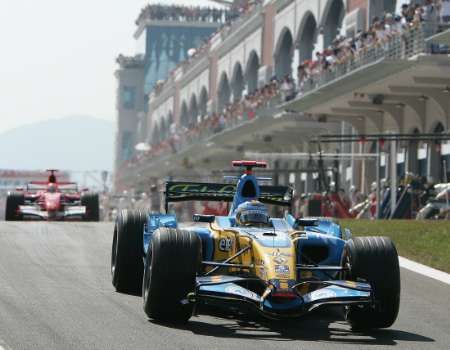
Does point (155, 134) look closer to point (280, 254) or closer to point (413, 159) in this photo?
point (413, 159)

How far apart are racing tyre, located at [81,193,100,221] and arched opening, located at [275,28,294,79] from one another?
92.6 feet

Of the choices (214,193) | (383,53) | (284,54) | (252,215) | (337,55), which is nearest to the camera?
(252,215)

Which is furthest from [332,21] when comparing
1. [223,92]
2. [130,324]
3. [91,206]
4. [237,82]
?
[130,324]

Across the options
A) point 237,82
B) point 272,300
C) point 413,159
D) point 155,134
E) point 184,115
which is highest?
point 237,82

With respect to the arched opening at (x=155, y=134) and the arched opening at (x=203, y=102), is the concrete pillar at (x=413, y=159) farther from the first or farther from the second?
the arched opening at (x=155, y=134)

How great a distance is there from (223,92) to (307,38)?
23.2m

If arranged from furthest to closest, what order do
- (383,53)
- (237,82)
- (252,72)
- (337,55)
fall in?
(237,82)
(252,72)
(337,55)
(383,53)

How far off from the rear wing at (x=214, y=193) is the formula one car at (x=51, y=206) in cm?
1483

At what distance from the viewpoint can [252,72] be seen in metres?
67.4

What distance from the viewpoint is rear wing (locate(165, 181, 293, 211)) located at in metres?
14.0

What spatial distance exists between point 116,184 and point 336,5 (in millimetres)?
76583

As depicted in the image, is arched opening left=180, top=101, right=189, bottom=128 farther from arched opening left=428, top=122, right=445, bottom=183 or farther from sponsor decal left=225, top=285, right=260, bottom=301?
sponsor decal left=225, top=285, right=260, bottom=301

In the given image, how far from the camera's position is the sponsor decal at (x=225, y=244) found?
1180cm

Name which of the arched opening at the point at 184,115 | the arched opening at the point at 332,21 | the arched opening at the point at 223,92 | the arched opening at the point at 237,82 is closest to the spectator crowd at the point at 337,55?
the arched opening at the point at 332,21
